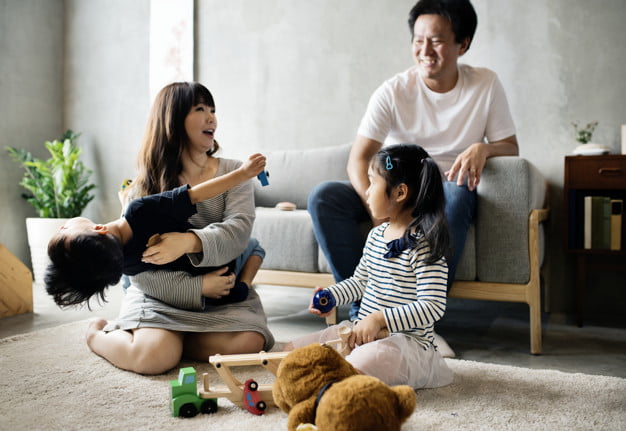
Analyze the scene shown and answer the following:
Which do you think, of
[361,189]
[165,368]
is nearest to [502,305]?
[361,189]

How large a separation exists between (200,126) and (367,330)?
31.7 inches

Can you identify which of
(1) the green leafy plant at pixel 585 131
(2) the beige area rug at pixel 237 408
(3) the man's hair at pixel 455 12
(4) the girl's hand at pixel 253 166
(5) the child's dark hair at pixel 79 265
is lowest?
(2) the beige area rug at pixel 237 408

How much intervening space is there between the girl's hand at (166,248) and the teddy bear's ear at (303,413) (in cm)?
68

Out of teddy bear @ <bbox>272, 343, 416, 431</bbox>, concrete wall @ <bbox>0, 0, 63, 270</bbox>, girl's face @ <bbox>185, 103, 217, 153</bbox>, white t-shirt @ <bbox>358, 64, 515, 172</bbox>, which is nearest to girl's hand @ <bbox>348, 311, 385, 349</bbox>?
teddy bear @ <bbox>272, 343, 416, 431</bbox>

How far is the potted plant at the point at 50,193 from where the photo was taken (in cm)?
331

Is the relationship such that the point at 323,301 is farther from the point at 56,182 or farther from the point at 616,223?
the point at 56,182

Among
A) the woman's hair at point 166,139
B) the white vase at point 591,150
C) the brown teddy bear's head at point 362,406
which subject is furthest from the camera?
the white vase at point 591,150

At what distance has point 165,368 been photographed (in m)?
1.44

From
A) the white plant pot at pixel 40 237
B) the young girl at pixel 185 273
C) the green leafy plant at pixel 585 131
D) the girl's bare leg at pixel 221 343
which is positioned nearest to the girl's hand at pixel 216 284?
the young girl at pixel 185 273

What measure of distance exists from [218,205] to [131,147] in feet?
7.53

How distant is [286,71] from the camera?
10.3 ft

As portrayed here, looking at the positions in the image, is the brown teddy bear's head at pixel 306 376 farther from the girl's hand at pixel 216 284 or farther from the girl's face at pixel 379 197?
the girl's hand at pixel 216 284

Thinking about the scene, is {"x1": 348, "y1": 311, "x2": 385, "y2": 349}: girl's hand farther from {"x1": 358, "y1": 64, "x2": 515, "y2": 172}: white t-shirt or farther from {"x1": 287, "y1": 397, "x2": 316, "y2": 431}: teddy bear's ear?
{"x1": 358, "y1": 64, "x2": 515, "y2": 172}: white t-shirt

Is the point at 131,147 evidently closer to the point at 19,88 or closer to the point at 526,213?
the point at 19,88
